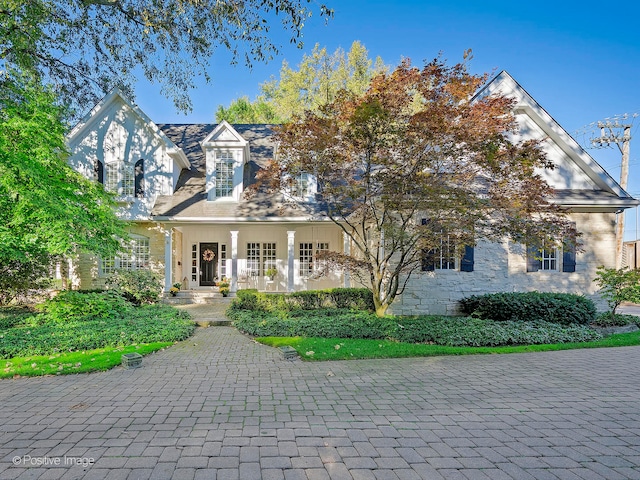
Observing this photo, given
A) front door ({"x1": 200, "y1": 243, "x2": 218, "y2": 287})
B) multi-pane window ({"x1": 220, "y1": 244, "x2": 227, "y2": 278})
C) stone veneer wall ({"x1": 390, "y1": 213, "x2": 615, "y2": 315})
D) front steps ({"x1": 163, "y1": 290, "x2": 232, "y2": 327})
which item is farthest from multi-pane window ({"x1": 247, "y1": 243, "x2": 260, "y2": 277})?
stone veneer wall ({"x1": 390, "y1": 213, "x2": 615, "y2": 315})

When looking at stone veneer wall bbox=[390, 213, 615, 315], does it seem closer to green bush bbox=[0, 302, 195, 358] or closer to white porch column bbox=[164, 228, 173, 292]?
green bush bbox=[0, 302, 195, 358]

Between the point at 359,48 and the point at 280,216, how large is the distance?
61.7ft

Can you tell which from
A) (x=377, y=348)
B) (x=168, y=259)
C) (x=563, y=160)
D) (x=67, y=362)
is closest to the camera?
(x=67, y=362)

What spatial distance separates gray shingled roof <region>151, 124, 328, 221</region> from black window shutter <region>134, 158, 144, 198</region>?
76 centimetres

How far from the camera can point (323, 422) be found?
378 centimetres

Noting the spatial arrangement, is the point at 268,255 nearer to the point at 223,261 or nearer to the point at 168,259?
the point at 223,261

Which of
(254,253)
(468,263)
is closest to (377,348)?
(468,263)

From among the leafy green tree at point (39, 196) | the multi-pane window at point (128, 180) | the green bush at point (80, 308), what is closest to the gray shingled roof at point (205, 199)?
the multi-pane window at point (128, 180)

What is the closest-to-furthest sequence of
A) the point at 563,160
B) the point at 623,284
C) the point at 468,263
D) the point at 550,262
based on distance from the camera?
the point at 623,284 → the point at 468,263 → the point at 550,262 → the point at 563,160

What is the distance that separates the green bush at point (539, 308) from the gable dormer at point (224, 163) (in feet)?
33.8

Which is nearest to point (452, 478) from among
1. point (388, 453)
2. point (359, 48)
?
point (388, 453)

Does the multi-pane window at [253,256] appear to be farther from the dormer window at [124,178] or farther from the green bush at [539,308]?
the green bush at [539,308]

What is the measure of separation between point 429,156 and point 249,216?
7560 millimetres

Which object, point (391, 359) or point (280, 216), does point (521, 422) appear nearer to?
point (391, 359)
